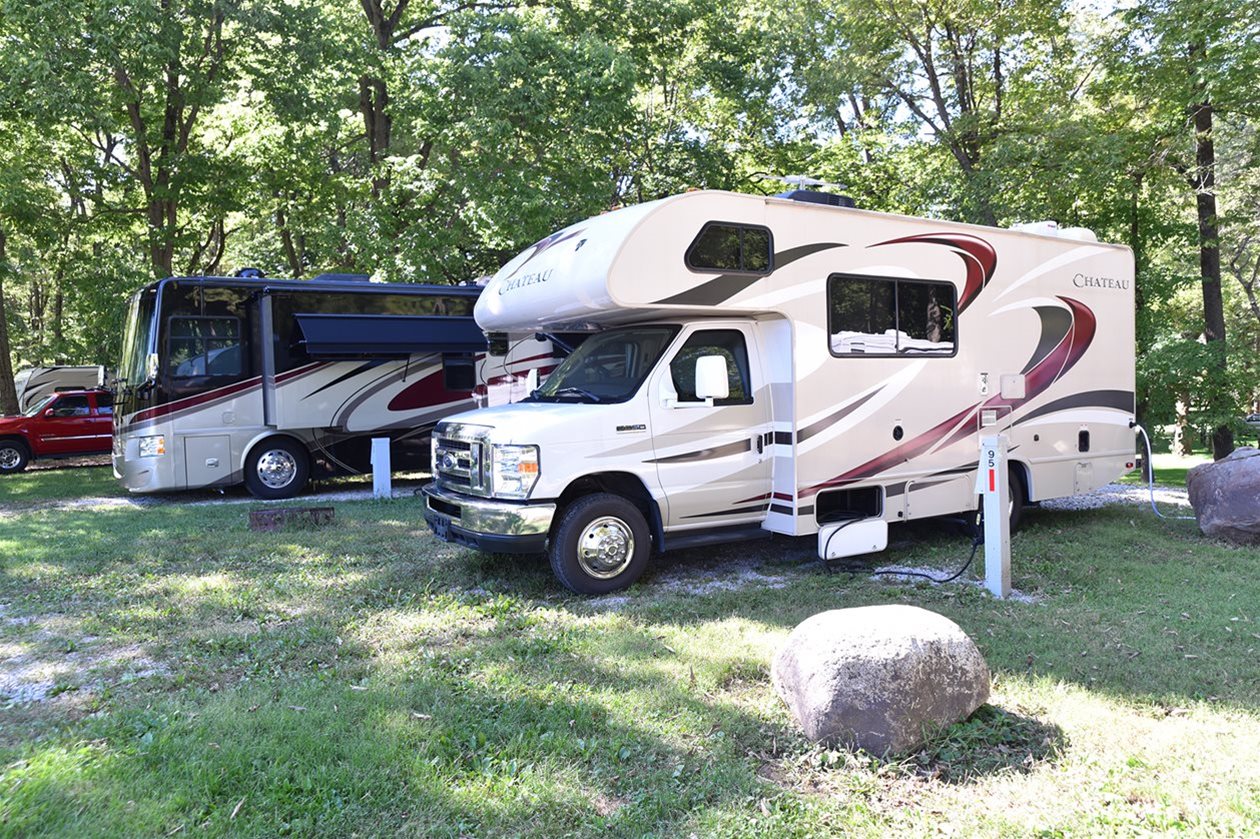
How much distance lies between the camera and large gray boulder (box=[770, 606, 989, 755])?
12.4 feet

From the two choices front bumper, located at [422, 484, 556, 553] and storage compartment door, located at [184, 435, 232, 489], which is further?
storage compartment door, located at [184, 435, 232, 489]

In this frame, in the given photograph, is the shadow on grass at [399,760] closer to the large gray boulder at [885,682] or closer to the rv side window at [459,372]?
the large gray boulder at [885,682]

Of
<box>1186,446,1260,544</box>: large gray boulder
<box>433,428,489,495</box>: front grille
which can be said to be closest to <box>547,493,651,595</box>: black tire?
<box>433,428,489,495</box>: front grille

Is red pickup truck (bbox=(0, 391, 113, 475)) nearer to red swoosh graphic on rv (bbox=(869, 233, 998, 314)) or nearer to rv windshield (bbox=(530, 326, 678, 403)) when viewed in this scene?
rv windshield (bbox=(530, 326, 678, 403))

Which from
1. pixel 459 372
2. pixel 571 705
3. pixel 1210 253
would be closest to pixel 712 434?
pixel 571 705

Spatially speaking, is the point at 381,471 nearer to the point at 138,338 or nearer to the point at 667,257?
the point at 138,338

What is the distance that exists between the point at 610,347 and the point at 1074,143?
36.3ft

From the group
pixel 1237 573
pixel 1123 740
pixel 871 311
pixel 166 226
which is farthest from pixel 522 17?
pixel 1123 740

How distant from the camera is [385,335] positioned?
12.6m

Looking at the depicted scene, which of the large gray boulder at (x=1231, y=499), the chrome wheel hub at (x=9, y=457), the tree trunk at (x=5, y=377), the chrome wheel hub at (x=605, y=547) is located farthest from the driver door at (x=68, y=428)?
the large gray boulder at (x=1231, y=499)

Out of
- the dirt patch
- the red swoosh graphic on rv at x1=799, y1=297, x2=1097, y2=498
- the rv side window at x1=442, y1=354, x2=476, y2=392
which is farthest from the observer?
the rv side window at x1=442, y1=354, x2=476, y2=392

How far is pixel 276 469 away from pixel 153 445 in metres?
1.65

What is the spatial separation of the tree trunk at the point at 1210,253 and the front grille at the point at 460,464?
13550 mm

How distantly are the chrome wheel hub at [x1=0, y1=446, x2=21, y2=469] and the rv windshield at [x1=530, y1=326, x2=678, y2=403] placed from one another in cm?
1553
